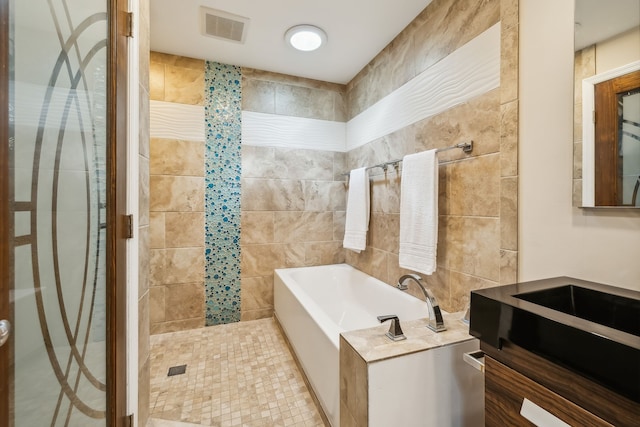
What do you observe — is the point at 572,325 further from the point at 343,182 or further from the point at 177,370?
the point at 343,182

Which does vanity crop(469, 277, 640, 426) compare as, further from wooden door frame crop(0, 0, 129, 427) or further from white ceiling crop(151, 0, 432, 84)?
white ceiling crop(151, 0, 432, 84)

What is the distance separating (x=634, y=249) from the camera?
912 millimetres

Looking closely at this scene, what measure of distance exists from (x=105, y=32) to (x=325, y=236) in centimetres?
235

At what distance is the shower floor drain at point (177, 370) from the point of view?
191cm

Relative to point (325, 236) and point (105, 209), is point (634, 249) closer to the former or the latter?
point (105, 209)

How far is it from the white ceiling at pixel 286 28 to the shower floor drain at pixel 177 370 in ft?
8.52

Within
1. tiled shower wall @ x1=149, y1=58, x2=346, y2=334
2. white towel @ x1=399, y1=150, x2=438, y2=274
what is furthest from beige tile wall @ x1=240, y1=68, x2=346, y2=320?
white towel @ x1=399, y1=150, x2=438, y2=274

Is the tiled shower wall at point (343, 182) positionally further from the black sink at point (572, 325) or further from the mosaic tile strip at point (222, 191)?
the black sink at point (572, 325)

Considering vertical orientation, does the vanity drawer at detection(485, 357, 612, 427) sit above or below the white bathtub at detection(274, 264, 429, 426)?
above

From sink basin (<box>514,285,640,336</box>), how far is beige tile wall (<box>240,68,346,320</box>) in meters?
2.15

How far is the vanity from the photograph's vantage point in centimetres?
56

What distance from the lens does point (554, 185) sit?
114cm

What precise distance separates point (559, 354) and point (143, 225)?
154cm

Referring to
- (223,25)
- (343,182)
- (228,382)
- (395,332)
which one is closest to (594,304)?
(395,332)
